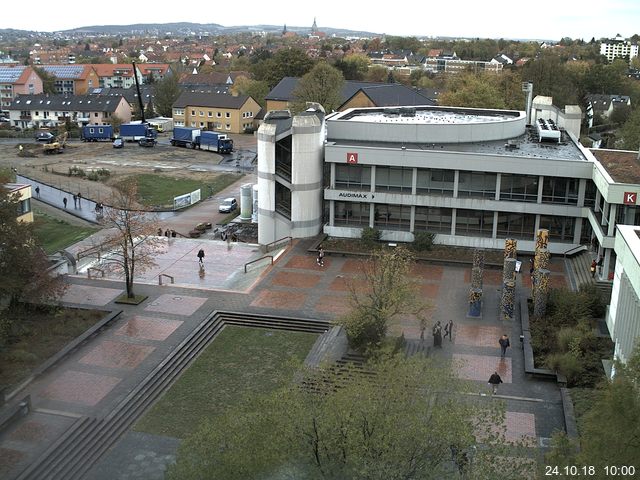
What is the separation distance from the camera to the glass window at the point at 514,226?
44812mm

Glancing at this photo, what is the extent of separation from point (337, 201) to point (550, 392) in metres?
21.9

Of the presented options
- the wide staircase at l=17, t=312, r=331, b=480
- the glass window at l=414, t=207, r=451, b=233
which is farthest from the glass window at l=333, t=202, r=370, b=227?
the wide staircase at l=17, t=312, r=331, b=480

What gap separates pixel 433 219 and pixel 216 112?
67.7 metres

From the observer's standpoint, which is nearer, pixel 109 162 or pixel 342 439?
pixel 342 439

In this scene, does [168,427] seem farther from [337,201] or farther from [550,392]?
[337,201]

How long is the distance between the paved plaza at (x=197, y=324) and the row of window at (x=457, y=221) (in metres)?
2.92

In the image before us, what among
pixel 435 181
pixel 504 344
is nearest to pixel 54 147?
pixel 435 181

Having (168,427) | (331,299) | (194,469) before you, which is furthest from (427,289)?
(194,469)

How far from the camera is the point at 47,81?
494ft

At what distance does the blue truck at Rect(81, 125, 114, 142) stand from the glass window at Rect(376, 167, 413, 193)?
203ft

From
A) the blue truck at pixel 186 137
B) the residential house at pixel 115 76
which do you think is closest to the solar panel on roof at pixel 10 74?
the residential house at pixel 115 76

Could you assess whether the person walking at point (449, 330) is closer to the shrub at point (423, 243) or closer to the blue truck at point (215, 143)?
the shrub at point (423, 243)

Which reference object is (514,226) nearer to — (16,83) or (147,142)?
(147,142)

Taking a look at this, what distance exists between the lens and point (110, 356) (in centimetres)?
3064
